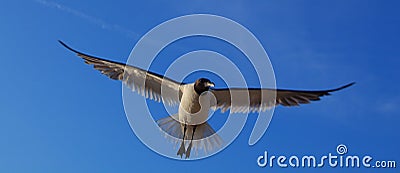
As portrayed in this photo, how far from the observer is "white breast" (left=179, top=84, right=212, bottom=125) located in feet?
20.9

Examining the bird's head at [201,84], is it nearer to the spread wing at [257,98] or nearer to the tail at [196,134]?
the spread wing at [257,98]

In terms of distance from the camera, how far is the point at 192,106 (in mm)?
6395

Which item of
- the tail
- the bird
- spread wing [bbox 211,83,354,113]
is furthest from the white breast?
spread wing [bbox 211,83,354,113]

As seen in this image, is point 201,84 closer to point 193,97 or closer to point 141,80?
point 193,97

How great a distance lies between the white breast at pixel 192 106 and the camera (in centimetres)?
636

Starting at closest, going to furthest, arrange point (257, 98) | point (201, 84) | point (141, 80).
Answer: point (201, 84) < point (141, 80) < point (257, 98)

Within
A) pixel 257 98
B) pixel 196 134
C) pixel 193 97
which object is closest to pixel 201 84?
pixel 193 97

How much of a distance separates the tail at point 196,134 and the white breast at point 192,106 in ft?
0.47

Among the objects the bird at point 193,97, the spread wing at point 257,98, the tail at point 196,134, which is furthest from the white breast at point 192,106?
the spread wing at point 257,98

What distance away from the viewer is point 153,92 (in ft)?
22.6

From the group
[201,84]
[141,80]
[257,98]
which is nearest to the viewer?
[201,84]

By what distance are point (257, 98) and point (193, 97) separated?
102 cm

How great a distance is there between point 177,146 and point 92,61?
65.4 inches

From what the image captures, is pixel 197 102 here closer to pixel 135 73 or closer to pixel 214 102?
pixel 214 102
